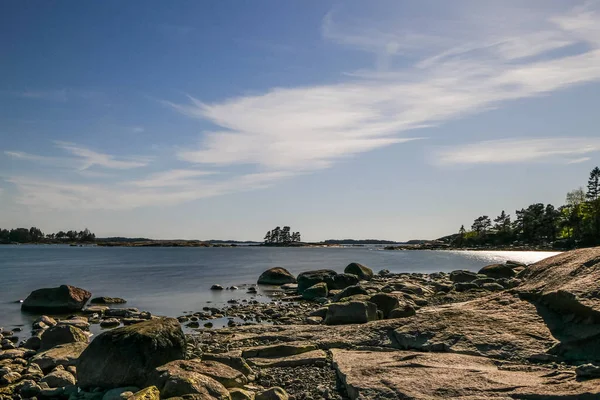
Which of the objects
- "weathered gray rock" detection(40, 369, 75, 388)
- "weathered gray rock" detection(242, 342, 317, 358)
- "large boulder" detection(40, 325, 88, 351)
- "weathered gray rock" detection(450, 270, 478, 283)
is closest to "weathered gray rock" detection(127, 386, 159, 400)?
"weathered gray rock" detection(40, 369, 75, 388)

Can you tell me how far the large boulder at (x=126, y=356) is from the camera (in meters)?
11.7

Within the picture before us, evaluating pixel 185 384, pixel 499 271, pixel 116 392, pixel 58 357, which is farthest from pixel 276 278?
pixel 185 384

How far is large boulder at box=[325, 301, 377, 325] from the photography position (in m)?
17.6

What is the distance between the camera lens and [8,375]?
1377 centimetres

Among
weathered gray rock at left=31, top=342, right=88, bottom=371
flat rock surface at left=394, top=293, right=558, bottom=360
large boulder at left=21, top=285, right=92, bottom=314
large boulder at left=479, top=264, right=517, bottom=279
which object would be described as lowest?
large boulder at left=21, top=285, right=92, bottom=314

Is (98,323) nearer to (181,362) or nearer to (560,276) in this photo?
(181,362)

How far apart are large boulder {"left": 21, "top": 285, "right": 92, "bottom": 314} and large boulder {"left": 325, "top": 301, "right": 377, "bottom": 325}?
20479mm

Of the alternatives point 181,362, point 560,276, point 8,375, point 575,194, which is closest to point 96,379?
point 181,362

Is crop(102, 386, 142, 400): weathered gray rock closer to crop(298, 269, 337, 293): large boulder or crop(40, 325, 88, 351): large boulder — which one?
crop(40, 325, 88, 351): large boulder

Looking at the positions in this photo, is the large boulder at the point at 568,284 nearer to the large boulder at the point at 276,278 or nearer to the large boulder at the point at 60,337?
the large boulder at the point at 60,337

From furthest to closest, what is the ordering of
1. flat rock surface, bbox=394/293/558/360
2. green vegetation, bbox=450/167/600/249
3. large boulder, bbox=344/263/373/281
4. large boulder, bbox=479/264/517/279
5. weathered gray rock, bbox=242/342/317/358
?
green vegetation, bbox=450/167/600/249, large boulder, bbox=344/263/373/281, large boulder, bbox=479/264/517/279, weathered gray rock, bbox=242/342/317/358, flat rock surface, bbox=394/293/558/360

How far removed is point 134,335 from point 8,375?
16.1 ft

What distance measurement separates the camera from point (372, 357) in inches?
472

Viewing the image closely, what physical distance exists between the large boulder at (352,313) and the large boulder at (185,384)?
808 centimetres
